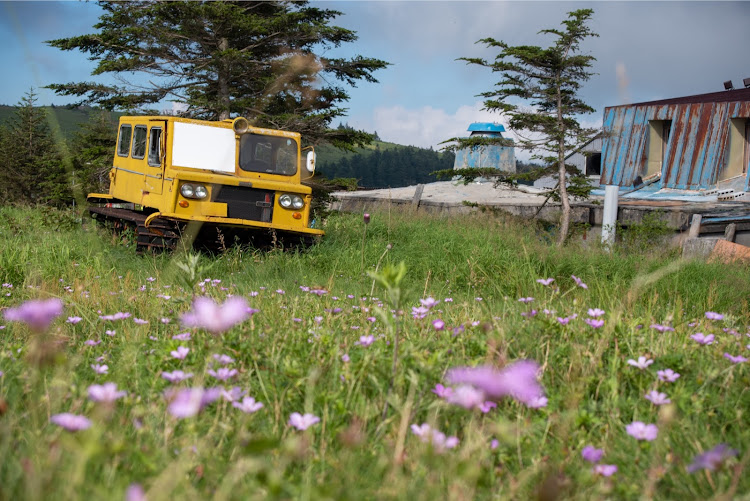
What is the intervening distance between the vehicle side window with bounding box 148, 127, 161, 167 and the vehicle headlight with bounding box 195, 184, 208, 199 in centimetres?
97

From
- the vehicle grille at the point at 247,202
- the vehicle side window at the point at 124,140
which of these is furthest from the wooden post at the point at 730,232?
the vehicle side window at the point at 124,140

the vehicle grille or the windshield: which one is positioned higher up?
the windshield

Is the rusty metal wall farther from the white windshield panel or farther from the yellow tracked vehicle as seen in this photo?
the white windshield panel

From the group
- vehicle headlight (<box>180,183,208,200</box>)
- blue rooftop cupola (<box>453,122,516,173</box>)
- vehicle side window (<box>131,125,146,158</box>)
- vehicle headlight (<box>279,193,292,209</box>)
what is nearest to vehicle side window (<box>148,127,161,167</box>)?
vehicle side window (<box>131,125,146,158</box>)

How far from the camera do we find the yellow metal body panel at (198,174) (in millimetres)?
9617

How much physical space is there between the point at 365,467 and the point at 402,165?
7726cm

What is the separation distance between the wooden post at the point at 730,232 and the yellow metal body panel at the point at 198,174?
853cm

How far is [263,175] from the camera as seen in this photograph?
10.8 metres

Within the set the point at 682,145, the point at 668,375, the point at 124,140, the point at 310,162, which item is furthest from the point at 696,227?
the point at 668,375

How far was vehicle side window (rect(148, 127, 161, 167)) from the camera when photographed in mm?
10234

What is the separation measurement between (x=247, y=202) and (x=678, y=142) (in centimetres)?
1282

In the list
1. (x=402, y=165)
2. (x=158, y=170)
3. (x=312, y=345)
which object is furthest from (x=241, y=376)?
(x=402, y=165)

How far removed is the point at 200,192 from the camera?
A: 31.8ft

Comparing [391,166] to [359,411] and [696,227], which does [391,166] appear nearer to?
[696,227]
